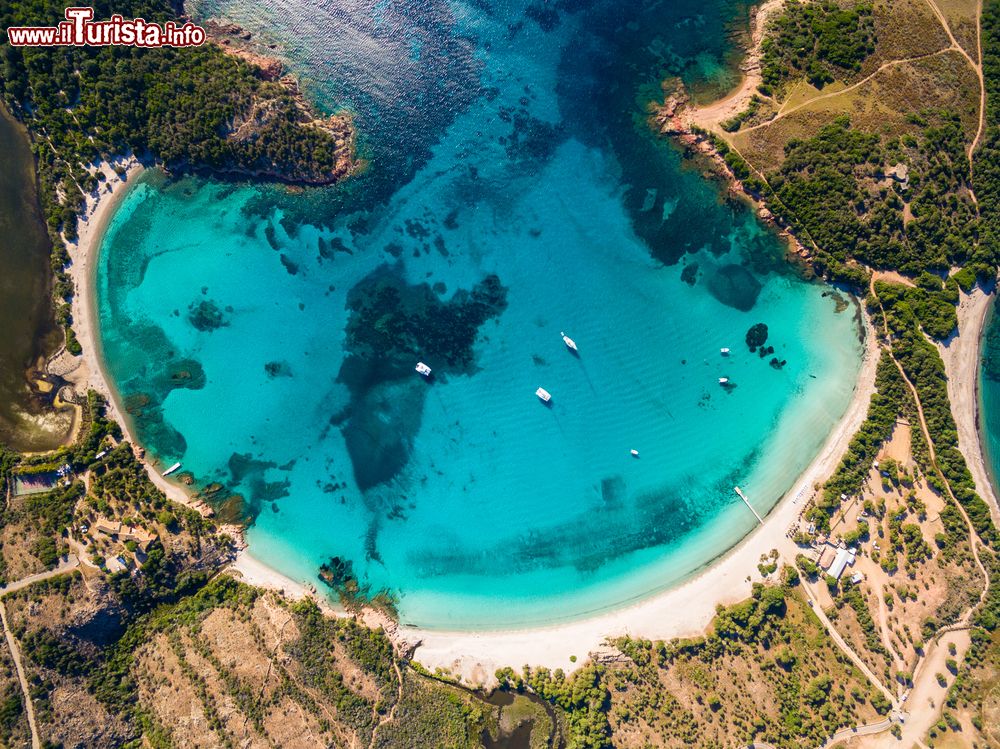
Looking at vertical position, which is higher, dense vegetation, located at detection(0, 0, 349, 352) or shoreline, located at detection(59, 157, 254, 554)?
dense vegetation, located at detection(0, 0, 349, 352)

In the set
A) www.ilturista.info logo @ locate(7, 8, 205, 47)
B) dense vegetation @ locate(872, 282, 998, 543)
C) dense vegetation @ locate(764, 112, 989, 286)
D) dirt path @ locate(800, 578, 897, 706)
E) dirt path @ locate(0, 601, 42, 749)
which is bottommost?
dirt path @ locate(0, 601, 42, 749)

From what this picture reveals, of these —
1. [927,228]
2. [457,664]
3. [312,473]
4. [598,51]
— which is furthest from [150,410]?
[927,228]

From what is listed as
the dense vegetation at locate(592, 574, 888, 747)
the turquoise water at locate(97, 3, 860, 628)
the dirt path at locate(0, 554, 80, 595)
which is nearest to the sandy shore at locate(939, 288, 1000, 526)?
the turquoise water at locate(97, 3, 860, 628)

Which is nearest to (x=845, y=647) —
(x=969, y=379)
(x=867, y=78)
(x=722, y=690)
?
(x=722, y=690)

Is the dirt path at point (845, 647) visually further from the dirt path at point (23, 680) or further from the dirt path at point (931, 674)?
the dirt path at point (23, 680)

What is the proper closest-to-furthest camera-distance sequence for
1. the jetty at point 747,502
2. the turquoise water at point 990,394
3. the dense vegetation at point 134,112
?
the dense vegetation at point 134,112 → the turquoise water at point 990,394 → the jetty at point 747,502

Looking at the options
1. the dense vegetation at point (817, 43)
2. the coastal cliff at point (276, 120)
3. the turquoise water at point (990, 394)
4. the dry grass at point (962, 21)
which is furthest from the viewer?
the turquoise water at point (990, 394)

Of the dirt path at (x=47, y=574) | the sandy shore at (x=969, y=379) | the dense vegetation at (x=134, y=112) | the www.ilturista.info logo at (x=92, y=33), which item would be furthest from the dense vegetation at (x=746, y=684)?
the www.ilturista.info logo at (x=92, y=33)

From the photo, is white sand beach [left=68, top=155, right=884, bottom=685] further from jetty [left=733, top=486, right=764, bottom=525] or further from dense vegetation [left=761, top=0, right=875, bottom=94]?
dense vegetation [left=761, top=0, right=875, bottom=94]
